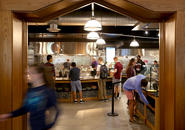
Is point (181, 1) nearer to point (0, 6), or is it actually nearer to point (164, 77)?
point (164, 77)

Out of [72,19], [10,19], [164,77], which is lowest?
[164,77]

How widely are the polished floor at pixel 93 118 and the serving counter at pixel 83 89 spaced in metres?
0.49

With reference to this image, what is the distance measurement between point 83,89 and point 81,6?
584cm

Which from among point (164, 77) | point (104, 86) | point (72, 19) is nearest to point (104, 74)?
point (104, 86)

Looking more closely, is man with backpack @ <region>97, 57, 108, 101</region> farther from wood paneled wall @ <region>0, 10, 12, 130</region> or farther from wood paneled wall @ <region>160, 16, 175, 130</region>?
wood paneled wall @ <region>0, 10, 12, 130</region>

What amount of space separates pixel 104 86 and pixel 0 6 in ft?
21.3

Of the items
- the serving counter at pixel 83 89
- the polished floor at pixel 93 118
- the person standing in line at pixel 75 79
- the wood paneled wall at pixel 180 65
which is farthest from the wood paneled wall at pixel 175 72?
the serving counter at pixel 83 89

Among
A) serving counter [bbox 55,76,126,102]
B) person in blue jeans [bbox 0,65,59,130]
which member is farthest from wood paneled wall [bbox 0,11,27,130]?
serving counter [bbox 55,76,126,102]

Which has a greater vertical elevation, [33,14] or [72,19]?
[72,19]

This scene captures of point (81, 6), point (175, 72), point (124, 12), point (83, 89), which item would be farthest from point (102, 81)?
point (175, 72)

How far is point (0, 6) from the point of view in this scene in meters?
3.37

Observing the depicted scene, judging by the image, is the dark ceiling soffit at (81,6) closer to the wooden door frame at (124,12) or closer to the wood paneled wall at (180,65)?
the wooden door frame at (124,12)

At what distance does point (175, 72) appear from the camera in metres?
3.39

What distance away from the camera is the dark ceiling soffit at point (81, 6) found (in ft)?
11.5
